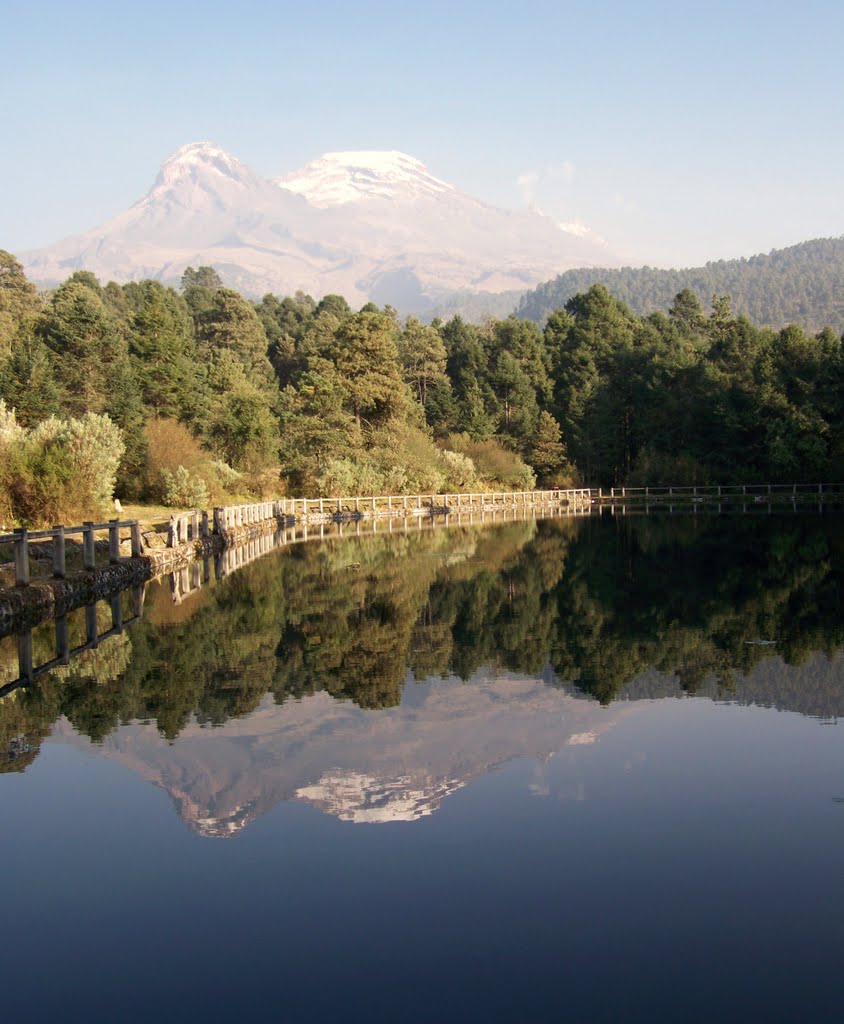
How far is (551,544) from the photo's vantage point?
44688 millimetres

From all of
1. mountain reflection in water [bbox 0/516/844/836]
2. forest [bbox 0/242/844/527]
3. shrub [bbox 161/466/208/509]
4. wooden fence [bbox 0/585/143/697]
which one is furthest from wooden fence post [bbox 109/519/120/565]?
shrub [bbox 161/466/208/509]

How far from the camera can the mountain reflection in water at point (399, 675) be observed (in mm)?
11781

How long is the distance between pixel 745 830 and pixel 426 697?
20.7ft

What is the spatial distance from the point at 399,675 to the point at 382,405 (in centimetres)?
6952

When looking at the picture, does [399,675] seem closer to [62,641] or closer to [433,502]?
[62,641]

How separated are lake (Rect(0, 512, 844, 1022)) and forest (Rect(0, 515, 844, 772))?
0.11m

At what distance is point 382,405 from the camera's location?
85500 mm

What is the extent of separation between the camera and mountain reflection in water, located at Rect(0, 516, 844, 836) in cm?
1178

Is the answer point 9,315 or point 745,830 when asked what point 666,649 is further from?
point 9,315

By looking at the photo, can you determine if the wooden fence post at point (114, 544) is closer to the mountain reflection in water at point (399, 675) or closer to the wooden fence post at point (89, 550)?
the wooden fence post at point (89, 550)

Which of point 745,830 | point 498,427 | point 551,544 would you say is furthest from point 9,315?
point 745,830

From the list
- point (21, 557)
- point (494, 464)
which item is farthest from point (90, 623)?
point (494, 464)

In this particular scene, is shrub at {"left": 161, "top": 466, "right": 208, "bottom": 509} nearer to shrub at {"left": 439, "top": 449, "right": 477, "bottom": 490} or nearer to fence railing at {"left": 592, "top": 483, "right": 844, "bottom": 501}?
shrub at {"left": 439, "top": 449, "right": 477, "bottom": 490}

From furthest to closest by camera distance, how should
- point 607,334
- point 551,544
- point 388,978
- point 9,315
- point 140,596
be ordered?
point 607,334, point 9,315, point 551,544, point 140,596, point 388,978
